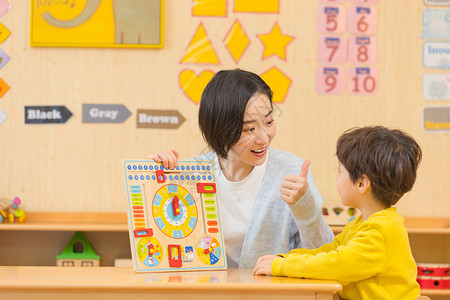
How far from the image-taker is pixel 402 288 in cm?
139

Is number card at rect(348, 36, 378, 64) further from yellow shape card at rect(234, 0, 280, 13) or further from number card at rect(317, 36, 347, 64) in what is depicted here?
yellow shape card at rect(234, 0, 280, 13)

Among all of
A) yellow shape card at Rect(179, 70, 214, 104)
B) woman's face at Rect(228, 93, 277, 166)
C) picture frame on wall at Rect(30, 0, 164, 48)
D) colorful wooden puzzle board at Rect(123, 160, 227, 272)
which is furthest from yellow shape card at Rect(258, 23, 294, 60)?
colorful wooden puzzle board at Rect(123, 160, 227, 272)

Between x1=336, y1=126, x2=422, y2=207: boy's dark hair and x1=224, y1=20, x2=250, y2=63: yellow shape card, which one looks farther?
x1=224, y1=20, x2=250, y2=63: yellow shape card

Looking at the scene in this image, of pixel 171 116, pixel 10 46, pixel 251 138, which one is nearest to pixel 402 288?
pixel 251 138

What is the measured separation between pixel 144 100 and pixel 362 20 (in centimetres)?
132

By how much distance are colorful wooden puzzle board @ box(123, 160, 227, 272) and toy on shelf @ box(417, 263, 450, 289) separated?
1.94m

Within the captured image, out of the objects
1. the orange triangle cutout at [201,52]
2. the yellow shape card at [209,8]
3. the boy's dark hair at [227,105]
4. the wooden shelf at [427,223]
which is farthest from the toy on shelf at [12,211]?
the wooden shelf at [427,223]

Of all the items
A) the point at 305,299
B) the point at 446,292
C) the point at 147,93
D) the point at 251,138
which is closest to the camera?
the point at 305,299

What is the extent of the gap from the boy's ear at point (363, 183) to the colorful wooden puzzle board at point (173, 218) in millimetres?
397

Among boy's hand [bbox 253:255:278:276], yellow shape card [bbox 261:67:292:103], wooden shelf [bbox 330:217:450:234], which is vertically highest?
yellow shape card [bbox 261:67:292:103]

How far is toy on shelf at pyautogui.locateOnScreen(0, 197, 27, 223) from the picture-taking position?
3117 millimetres

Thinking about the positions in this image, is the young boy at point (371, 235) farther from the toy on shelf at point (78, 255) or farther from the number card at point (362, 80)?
the toy on shelf at point (78, 255)

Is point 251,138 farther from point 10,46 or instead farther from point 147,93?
point 10,46

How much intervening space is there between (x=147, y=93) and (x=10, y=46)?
0.81m
